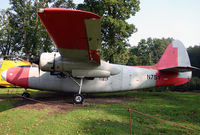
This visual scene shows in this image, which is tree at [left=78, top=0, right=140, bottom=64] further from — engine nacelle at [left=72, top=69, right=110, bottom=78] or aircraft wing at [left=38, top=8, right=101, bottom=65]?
aircraft wing at [left=38, top=8, right=101, bottom=65]

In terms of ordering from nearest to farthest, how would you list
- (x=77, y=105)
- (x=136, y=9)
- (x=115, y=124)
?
1. (x=115, y=124)
2. (x=77, y=105)
3. (x=136, y=9)

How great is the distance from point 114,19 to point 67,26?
14306 millimetres

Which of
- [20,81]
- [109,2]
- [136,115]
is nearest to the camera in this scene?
[136,115]

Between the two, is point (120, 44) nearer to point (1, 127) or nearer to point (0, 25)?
point (1, 127)

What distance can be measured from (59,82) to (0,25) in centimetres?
3169

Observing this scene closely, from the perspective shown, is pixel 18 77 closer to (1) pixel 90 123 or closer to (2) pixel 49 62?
(2) pixel 49 62

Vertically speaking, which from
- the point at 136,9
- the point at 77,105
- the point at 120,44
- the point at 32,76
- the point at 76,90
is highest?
the point at 136,9

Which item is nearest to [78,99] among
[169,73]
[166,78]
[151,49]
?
[166,78]

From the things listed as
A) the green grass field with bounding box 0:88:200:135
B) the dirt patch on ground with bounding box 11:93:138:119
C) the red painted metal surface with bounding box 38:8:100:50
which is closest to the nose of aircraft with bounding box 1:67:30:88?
the dirt patch on ground with bounding box 11:93:138:119

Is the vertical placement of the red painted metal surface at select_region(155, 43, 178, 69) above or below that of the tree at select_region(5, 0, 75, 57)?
below

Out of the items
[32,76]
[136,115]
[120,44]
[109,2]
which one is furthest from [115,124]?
[109,2]

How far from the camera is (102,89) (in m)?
9.77

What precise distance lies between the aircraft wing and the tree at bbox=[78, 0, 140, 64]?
39.4 feet

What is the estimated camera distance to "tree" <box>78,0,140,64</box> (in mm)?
18462
